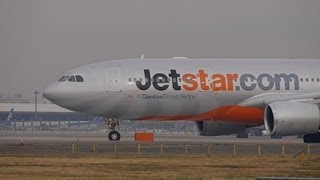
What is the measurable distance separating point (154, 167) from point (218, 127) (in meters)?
21.6

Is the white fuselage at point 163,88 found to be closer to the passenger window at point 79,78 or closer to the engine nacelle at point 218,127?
the passenger window at point 79,78

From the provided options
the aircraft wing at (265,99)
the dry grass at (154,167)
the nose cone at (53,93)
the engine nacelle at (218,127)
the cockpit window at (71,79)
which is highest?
the cockpit window at (71,79)

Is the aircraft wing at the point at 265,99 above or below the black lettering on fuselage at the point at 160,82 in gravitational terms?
below

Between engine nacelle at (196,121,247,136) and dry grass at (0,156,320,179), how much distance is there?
15.5m

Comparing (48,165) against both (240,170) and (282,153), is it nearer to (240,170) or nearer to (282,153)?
(240,170)

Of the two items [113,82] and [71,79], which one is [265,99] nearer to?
[113,82]

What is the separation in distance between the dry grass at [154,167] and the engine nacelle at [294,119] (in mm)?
8782

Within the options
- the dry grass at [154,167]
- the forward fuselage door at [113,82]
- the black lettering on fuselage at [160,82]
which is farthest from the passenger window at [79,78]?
the dry grass at [154,167]

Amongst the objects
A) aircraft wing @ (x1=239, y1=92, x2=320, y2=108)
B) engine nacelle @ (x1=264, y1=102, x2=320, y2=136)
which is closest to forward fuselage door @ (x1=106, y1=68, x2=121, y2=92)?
aircraft wing @ (x1=239, y1=92, x2=320, y2=108)

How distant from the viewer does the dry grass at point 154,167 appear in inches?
1337

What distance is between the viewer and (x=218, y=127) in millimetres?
59062

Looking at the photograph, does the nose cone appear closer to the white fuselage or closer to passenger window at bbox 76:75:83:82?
the white fuselage

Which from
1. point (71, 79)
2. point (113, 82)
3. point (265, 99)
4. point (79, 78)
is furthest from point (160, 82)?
point (265, 99)

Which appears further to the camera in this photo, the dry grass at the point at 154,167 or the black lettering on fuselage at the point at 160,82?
the black lettering on fuselage at the point at 160,82
